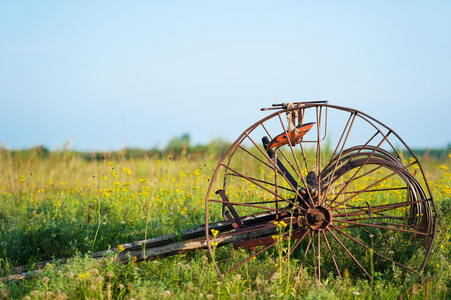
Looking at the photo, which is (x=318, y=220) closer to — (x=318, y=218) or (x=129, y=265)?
(x=318, y=218)

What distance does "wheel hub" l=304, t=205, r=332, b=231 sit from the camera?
3254mm

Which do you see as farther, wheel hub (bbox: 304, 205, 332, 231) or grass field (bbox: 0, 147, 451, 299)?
wheel hub (bbox: 304, 205, 332, 231)

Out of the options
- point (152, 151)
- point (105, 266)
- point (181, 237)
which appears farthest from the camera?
point (152, 151)

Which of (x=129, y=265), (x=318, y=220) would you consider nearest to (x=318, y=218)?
(x=318, y=220)

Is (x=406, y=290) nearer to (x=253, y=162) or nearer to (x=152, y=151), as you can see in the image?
(x=253, y=162)

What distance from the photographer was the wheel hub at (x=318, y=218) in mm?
3254

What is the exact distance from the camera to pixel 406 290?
324 cm

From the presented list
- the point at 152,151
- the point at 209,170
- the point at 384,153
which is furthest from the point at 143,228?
the point at 152,151

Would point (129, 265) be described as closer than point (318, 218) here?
No

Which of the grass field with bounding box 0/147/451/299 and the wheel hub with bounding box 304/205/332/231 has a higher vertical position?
the wheel hub with bounding box 304/205/332/231

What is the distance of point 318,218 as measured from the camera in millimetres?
3248

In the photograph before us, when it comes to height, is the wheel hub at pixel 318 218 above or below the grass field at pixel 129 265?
above

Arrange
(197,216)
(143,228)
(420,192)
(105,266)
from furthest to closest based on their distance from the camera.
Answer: (197,216)
(143,228)
(420,192)
(105,266)

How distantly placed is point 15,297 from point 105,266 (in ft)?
2.52
